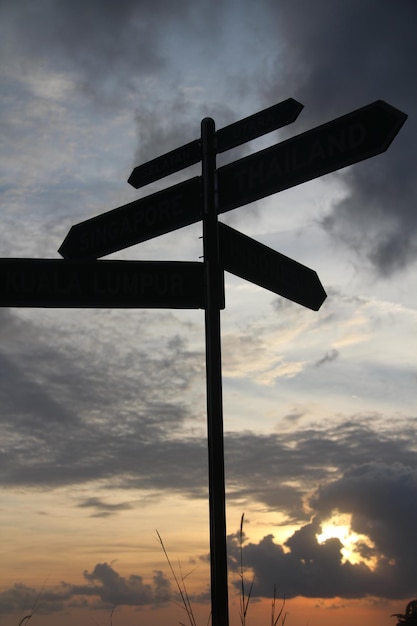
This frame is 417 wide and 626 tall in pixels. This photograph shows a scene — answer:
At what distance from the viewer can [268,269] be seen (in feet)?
21.5

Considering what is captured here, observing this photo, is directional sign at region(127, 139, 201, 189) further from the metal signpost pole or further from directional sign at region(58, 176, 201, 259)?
directional sign at region(58, 176, 201, 259)

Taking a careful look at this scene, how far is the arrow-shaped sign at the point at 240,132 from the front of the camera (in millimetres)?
6371

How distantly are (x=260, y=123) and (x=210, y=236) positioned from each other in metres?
1.10

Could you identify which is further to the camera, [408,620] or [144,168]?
[408,620]

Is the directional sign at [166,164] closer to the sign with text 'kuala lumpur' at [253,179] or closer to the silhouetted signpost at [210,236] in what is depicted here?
the silhouetted signpost at [210,236]

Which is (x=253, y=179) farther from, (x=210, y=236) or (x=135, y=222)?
(x=135, y=222)

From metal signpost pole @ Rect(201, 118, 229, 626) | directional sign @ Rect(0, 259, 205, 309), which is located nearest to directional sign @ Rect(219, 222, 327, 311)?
metal signpost pole @ Rect(201, 118, 229, 626)

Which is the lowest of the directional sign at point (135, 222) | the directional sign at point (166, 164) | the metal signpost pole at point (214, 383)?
the metal signpost pole at point (214, 383)

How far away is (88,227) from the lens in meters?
6.94

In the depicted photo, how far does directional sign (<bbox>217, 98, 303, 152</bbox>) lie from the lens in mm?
6363

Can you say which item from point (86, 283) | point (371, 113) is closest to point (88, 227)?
point (86, 283)

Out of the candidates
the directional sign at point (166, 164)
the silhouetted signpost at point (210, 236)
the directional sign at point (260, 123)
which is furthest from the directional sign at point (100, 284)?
the directional sign at point (260, 123)

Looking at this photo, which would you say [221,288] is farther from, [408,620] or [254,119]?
[408,620]

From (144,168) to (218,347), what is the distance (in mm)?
2103
